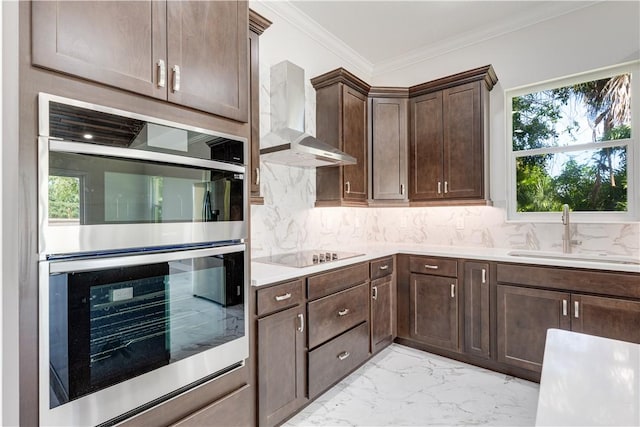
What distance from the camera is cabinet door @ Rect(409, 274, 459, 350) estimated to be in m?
2.77

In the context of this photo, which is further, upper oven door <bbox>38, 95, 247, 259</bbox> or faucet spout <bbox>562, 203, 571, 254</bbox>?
faucet spout <bbox>562, 203, 571, 254</bbox>

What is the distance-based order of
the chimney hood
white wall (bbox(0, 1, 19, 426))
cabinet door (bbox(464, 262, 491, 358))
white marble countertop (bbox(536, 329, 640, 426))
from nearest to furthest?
white marble countertop (bbox(536, 329, 640, 426))
white wall (bbox(0, 1, 19, 426))
the chimney hood
cabinet door (bbox(464, 262, 491, 358))

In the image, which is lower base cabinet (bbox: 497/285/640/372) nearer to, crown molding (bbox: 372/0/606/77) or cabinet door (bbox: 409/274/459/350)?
cabinet door (bbox: 409/274/459/350)

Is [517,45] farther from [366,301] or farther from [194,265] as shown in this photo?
[194,265]

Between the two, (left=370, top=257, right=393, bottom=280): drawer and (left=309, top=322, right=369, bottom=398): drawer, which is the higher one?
(left=370, top=257, right=393, bottom=280): drawer

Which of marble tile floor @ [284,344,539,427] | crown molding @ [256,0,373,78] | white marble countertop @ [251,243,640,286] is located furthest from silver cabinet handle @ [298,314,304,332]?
crown molding @ [256,0,373,78]

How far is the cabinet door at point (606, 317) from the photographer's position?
2094 mm

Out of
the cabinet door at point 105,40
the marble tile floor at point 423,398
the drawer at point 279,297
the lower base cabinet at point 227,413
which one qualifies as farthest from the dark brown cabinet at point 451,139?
the cabinet door at point 105,40

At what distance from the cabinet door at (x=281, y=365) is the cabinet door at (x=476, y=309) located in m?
1.49

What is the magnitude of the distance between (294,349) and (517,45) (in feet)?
10.9

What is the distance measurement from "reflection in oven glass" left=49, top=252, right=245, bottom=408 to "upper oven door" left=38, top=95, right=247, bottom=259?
0.12 m

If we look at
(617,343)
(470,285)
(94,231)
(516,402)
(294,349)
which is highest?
(94,231)

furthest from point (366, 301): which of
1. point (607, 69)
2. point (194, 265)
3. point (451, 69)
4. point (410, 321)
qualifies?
point (607, 69)

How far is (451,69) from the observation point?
3402 mm
